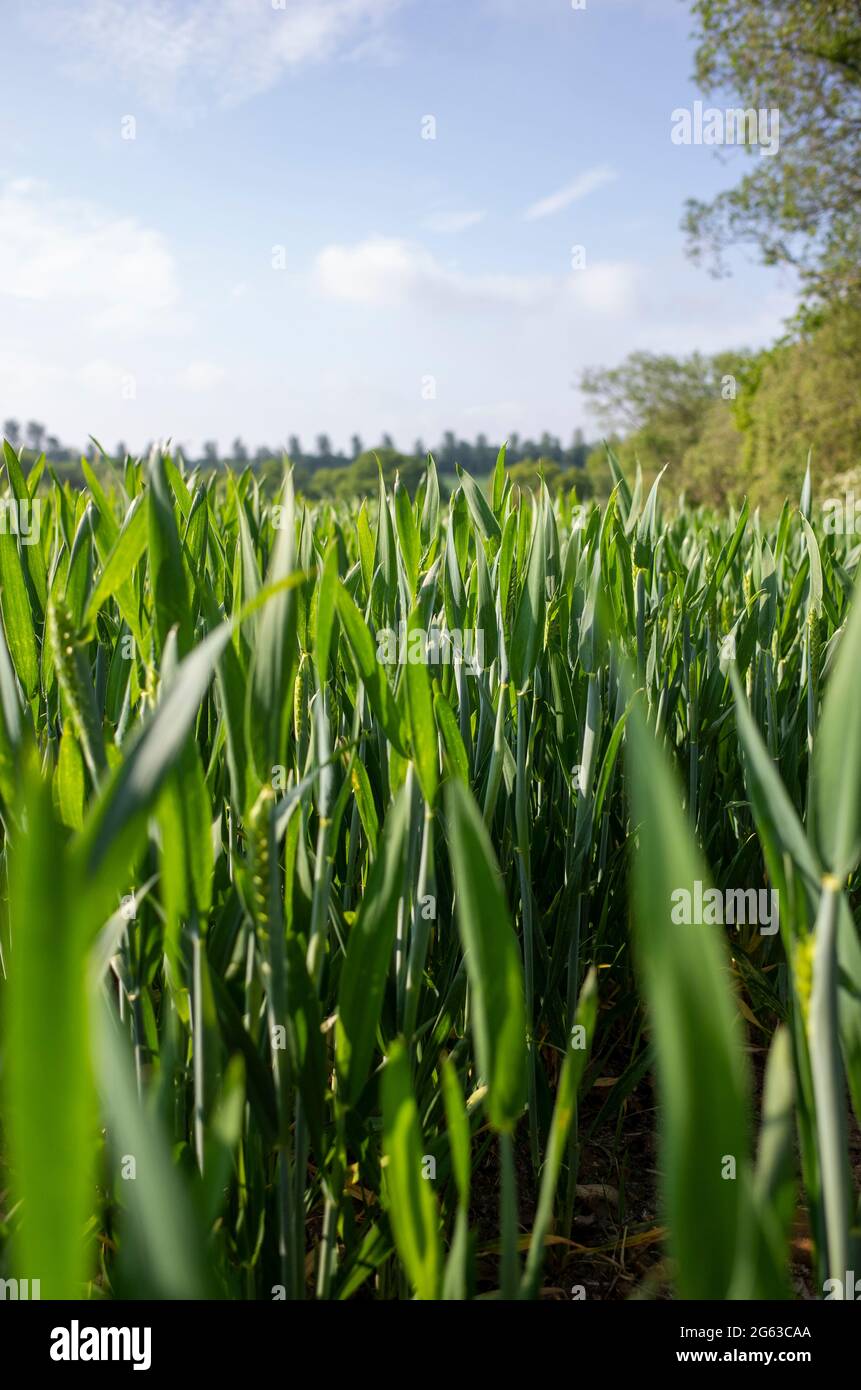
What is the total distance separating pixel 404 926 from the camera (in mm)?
706

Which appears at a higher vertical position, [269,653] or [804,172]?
[804,172]

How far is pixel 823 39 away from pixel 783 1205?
51.4 ft

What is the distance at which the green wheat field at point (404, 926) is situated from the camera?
33 cm

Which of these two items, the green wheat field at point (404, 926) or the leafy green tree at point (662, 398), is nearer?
the green wheat field at point (404, 926)

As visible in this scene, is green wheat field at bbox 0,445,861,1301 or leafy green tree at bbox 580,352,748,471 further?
leafy green tree at bbox 580,352,748,471

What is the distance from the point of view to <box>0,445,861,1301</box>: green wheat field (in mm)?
330

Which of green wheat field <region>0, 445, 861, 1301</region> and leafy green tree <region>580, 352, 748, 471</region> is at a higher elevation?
leafy green tree <region>580, 352, 748, 471</region>

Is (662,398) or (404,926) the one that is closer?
(404,926)

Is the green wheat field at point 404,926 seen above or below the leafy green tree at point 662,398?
below
